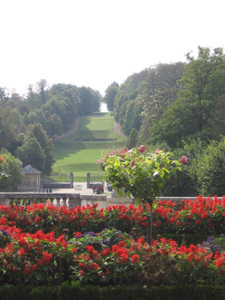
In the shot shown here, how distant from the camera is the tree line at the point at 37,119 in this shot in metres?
78.2

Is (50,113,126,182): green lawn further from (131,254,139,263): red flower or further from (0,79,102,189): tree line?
(131,254,139,263): red flower

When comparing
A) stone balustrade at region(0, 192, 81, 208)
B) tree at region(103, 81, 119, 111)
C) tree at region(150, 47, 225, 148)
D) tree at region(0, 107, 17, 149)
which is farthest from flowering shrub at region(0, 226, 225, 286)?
tree at region(103, 81, 119, 111)

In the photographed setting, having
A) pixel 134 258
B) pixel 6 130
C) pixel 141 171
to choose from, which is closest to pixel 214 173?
pixel 141 171

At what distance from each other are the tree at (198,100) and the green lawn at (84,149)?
34.0 meters

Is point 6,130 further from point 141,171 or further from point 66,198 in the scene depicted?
point 141,171

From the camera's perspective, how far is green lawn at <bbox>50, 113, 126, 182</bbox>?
8819 centimetres

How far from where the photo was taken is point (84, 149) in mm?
115562

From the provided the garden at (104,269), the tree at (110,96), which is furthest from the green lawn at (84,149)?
the garden at (104,269)

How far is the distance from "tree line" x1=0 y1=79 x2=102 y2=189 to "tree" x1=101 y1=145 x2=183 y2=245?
45.2m

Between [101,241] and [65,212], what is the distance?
3.78m

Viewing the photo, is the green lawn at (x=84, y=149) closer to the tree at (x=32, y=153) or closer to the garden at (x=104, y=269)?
the tree at (x=32, y=153)

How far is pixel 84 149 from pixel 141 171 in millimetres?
107313

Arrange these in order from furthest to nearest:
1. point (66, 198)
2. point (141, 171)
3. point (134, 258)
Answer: point (66, 198) → point (141, 171) → point (134, 258)

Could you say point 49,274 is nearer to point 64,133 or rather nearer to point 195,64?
point 195,64
